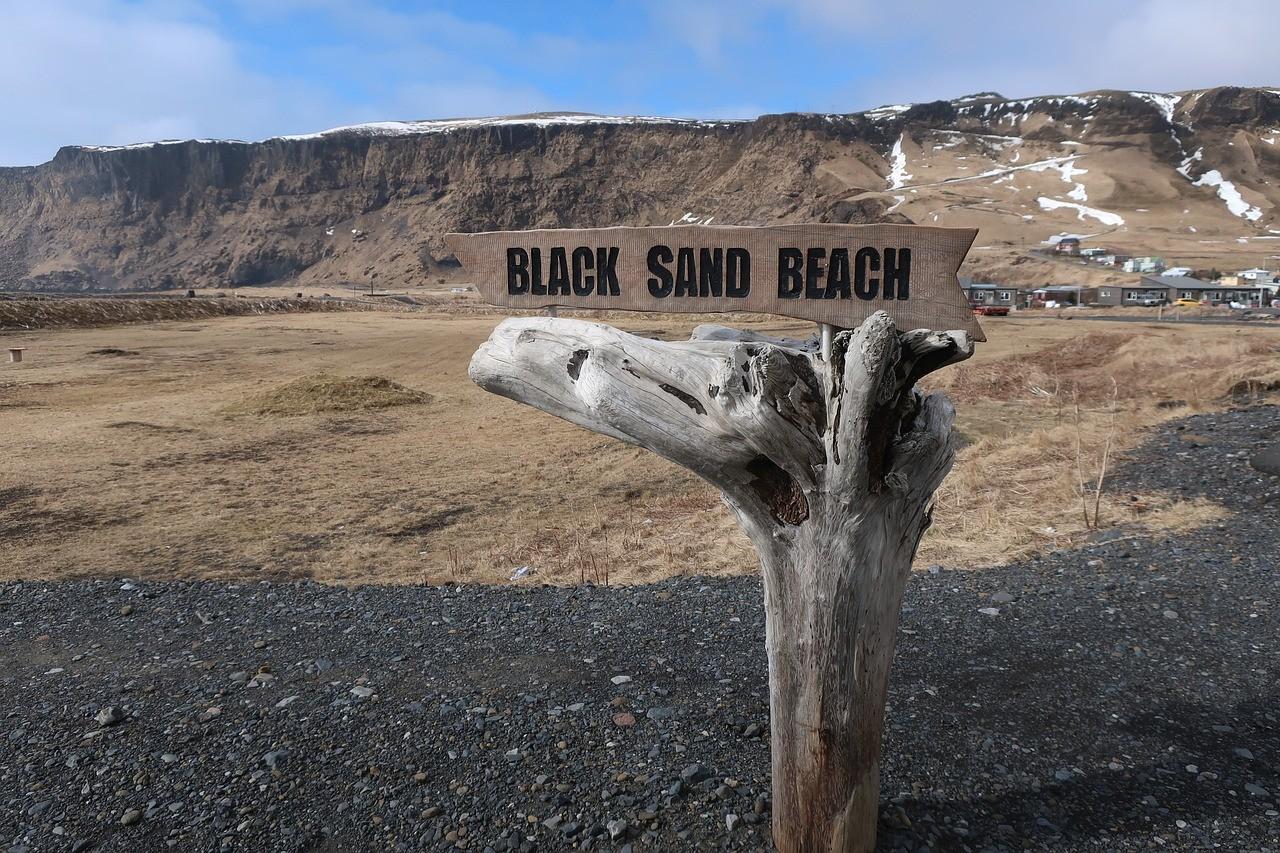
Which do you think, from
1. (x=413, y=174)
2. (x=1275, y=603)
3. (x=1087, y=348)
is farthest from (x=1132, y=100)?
(x=1275, y=603)

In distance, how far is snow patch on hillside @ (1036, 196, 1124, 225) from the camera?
107m

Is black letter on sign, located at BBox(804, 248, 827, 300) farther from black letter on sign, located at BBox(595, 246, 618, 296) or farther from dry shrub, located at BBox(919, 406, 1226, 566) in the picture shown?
dry shrub, located at BBox(919, 406, 1226, 566)

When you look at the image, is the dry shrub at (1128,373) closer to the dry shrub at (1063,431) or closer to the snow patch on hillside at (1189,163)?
the dry shrub at (1063,431)

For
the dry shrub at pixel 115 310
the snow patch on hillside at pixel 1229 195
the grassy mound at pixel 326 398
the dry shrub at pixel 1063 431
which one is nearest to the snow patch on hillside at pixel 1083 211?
the snow patch on hillside at pixel 1229 195

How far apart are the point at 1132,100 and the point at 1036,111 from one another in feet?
55.1

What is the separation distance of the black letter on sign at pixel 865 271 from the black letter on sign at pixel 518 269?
4.19 ft

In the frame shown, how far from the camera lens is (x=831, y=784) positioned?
112 inches

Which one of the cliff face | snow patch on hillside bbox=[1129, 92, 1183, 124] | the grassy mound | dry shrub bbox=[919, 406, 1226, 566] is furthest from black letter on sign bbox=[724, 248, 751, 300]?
snow patch on hillside bbox=[1129, 92, 1183, 124]

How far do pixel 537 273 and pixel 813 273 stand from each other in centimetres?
108

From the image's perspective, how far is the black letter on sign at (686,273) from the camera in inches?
124

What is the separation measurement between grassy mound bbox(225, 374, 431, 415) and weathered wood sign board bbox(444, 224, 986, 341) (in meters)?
15.8

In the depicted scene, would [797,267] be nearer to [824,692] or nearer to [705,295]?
[705,295]

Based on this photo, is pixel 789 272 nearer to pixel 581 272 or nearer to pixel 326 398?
pixel 581 272

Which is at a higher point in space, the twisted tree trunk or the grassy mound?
the twisted tree trunk
